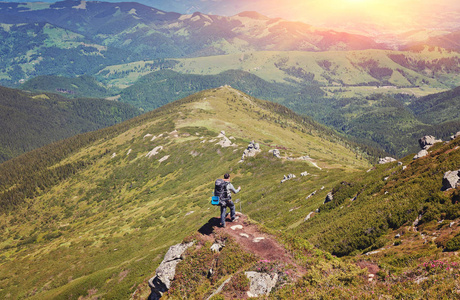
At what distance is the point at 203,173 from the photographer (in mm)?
114125

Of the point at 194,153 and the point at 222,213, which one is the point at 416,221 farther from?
the point at 194,153

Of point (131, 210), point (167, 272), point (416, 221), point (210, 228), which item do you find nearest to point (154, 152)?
point (131, 210)

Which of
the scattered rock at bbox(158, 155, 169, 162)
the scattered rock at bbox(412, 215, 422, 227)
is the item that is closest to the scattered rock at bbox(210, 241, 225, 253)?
the scattered rock at bbox(412, 215, 422, 227)

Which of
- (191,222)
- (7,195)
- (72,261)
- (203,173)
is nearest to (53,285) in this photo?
(72,261)

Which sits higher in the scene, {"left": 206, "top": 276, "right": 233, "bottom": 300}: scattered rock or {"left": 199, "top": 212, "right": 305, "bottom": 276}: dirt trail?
{"left": 199, "top": 212, "right": 305, "bottom": 276}: dirt trail

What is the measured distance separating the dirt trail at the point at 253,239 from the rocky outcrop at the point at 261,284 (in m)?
1.91

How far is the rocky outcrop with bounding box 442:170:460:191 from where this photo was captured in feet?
71.1

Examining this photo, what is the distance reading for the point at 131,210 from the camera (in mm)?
112688

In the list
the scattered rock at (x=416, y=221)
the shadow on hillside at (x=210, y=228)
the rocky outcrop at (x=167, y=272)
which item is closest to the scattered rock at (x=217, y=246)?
the shadow on hillside at (x=210, y=228)

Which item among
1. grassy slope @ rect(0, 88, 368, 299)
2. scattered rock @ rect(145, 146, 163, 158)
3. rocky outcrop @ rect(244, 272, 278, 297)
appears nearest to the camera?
rocky outcrop @ rect(244, 272, 278, 297)

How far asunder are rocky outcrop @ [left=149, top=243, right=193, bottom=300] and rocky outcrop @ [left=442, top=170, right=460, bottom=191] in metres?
25.0

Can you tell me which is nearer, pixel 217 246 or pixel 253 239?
pixel 253 239

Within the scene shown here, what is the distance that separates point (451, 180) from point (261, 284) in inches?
793

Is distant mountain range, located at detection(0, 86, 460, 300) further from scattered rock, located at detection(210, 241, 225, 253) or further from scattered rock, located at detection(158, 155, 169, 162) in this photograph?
scattered rock, located at detection(158, 155, 169, 162)
